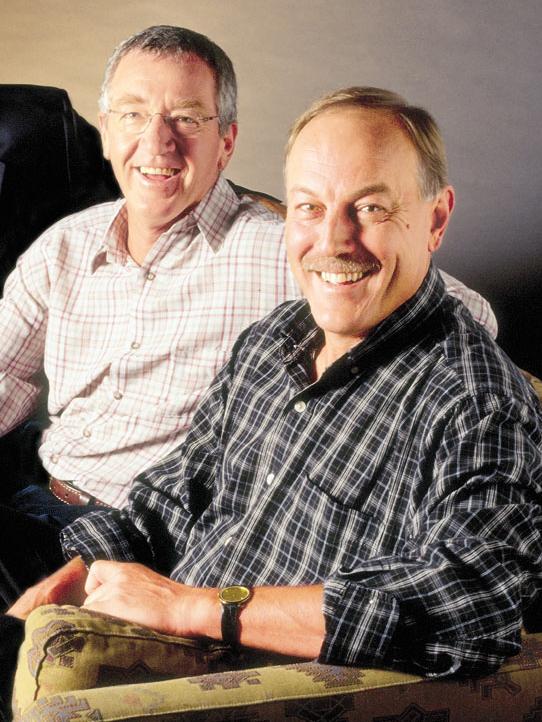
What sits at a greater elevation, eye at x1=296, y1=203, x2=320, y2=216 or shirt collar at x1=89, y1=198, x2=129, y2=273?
eye at x1=296, y1=203, x2=320, y2=216

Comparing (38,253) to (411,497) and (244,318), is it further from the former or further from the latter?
(411,497)

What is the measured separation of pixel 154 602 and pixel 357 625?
1.11 feet

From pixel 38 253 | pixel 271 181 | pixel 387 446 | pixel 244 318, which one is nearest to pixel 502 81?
pixel 271 181

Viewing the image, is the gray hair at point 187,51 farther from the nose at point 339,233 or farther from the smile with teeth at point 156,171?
the nose at point 339,233

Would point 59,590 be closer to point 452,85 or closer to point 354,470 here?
point 354,470

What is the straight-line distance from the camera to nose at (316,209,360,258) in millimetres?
1459

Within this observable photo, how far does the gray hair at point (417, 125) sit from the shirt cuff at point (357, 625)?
0.58 metres

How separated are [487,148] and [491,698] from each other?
59.7 inches

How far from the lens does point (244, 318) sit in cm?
205

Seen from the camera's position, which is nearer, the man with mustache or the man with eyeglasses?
the man with mustache

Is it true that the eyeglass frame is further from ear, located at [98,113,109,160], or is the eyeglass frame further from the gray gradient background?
the gray gradient background

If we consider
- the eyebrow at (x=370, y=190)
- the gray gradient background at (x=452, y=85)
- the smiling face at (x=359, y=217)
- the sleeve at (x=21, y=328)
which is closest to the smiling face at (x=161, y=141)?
the sleeve at (x=21, y=328)

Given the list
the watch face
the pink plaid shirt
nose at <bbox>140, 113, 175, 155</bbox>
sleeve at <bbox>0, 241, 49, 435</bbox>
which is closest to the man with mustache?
the watch face

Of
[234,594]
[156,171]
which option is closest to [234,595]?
[234,594]
